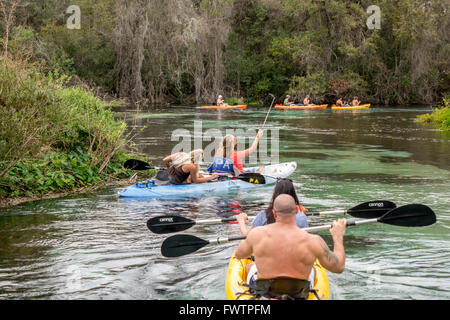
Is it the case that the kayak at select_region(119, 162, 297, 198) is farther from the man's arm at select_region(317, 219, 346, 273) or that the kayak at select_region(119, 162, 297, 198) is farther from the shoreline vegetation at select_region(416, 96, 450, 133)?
the shoreline vegetation at select_region(416, 96, 450, 133)

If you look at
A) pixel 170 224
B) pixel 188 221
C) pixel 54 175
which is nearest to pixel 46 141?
pixel 54 175

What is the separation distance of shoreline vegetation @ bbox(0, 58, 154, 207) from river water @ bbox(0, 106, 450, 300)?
51 centimetres

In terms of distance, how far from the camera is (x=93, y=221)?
8.69 meters

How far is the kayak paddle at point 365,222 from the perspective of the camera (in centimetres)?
579

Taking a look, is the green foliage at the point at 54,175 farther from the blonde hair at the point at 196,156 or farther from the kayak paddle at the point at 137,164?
the blonde hair at the point at 196,156

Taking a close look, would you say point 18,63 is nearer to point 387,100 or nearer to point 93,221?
point 93,221

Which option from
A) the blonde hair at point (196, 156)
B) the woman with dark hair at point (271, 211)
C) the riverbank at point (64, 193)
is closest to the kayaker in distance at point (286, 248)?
the woman with dark hair at point (271, 211)

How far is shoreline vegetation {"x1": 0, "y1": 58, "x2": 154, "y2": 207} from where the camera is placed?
9.01 meters

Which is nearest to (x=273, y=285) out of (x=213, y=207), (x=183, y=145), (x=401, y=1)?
(x=213, y=207)

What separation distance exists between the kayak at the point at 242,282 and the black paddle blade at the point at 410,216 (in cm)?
120

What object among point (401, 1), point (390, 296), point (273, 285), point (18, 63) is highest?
point (401, 1)

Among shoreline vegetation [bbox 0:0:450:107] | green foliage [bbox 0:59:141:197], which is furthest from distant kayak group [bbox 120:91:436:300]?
shoreline vegetation [bbox 0:0:450:107]

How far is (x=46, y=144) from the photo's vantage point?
10.4 meters

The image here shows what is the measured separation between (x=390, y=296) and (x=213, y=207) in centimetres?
456
